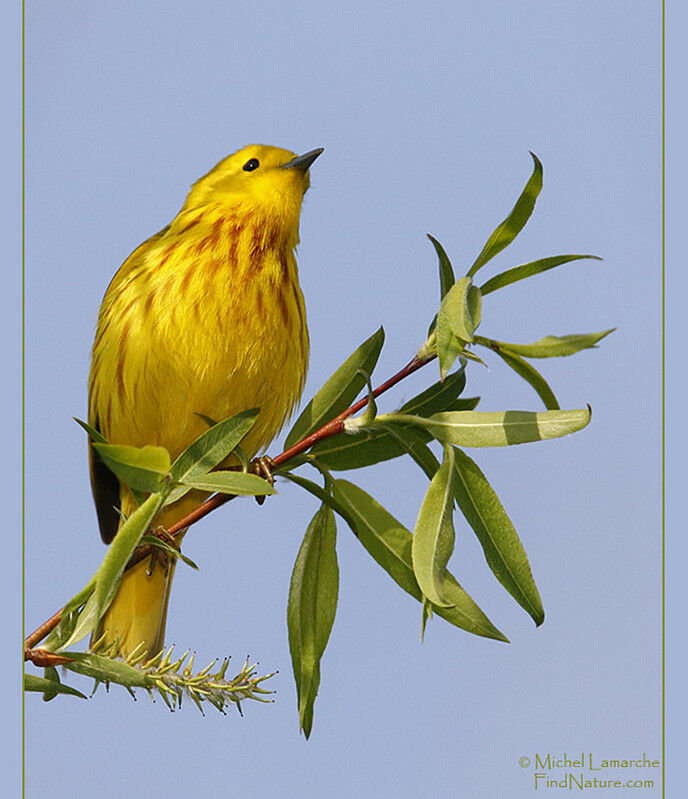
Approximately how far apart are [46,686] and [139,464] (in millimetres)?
465

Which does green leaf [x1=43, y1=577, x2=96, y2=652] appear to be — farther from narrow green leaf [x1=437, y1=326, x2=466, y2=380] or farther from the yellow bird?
the yellow bird

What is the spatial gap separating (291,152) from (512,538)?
190 cm

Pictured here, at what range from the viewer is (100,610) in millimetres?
1439

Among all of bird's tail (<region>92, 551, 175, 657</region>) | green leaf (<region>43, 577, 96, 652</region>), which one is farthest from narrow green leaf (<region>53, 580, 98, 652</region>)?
bird's tail (<region>92, 551, 175, 657</region>)

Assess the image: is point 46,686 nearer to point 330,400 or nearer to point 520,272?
point 330,400

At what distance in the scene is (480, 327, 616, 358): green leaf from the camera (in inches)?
58.2

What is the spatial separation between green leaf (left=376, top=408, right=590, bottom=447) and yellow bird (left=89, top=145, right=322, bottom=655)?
3.49ft

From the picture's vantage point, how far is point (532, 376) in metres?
1.69

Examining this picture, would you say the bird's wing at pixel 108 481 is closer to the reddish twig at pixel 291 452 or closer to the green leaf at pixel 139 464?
the reddish twig at pixel 291 452

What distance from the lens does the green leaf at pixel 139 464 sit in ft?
4.64

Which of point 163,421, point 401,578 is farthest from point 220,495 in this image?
point 163,421

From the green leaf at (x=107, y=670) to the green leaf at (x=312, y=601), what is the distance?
0.40 m

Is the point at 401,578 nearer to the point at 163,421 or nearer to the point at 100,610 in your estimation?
the point at 100,610

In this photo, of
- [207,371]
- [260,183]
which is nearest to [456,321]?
[207,371]
